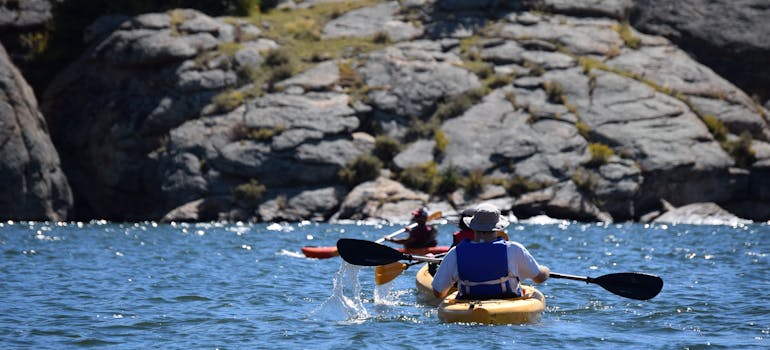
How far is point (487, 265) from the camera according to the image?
12.8 m

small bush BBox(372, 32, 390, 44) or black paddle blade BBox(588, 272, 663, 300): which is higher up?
black paddle blade BBox(588, 272, 663, 300)

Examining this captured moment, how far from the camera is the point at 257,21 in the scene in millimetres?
49906

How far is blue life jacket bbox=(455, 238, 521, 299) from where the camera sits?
12688 millimetres

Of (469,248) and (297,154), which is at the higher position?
(469,248)

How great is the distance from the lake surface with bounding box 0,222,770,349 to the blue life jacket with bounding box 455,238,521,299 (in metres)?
0.50

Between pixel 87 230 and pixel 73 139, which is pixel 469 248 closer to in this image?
pixel 87 230

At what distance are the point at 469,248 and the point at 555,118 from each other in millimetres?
30413

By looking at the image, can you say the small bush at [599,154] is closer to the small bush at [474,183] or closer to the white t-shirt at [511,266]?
the small bush at [474,183]

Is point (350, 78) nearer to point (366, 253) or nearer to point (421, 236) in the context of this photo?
point (421, 236)

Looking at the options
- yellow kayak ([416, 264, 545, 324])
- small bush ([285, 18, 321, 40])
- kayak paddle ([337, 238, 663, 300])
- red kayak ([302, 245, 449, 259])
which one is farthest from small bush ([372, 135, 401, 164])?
yellow kayak ([416, 264, 545, 324])

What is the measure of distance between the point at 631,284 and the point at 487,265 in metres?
2.26

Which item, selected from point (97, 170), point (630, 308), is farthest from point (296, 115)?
point (630, 308)

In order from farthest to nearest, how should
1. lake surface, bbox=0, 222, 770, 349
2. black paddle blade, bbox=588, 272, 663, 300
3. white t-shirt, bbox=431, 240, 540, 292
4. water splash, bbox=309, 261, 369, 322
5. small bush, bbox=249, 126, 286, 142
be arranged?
small bush, bbox=249, 126, 286, 142 → water splash, bbox=309, 261, 369, 322 → black paddle blade, bbox=588, 272, 663, 300 → white t-shirt, bbox=431, 240, 540, 292 → lake surface, bbox=0, 222, 770, 349

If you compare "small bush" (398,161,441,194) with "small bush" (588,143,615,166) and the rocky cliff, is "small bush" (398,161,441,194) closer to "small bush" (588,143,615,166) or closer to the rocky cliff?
the rocky cliff
